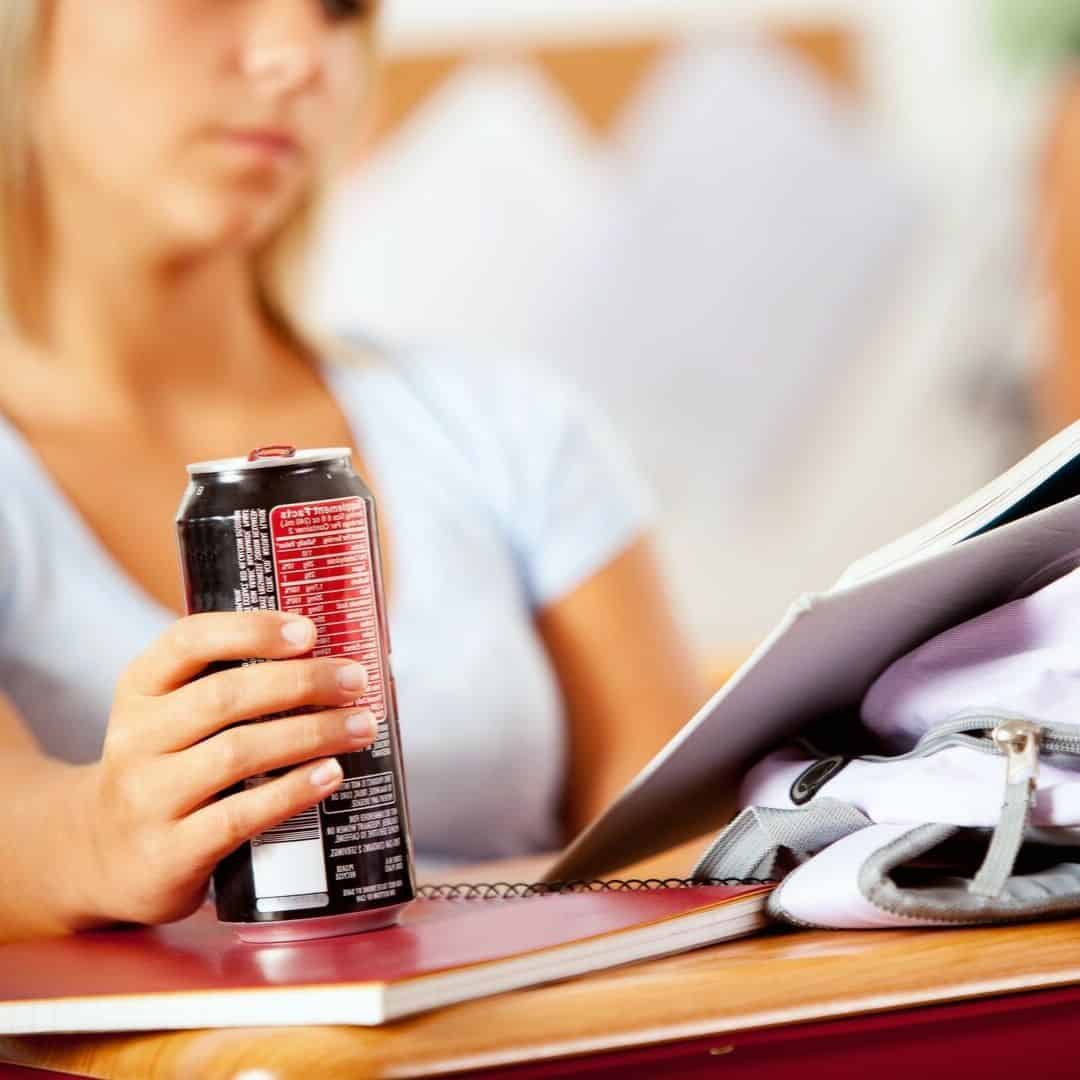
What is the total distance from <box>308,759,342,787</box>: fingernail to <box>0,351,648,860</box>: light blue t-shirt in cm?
41

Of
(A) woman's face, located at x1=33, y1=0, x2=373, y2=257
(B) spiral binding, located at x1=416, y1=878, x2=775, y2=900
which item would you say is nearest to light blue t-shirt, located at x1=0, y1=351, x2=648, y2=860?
(A) woman's face, located at x1=33, y1=0, x2=373, y2=257

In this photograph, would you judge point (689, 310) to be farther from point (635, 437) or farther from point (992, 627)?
point (992, 627)

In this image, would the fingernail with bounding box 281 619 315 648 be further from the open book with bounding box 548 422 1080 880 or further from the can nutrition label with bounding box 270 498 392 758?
the open book with bounding box 548 422 1080 880

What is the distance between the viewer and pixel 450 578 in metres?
1.09

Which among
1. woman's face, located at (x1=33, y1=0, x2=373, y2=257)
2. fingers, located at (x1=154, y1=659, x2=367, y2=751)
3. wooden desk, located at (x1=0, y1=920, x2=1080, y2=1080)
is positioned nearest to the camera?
wooden desk, located at (x1=0, y1=920, x2=1080, y2=1080)

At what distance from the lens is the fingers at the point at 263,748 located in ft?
1.73

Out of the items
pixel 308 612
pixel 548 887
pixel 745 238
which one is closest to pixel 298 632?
pixel 308 612

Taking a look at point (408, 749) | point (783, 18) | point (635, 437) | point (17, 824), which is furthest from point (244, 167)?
point (783, 18)

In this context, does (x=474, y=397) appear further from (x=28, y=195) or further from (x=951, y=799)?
(x=951, y=799)

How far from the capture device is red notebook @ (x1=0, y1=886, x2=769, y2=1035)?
1.46ft

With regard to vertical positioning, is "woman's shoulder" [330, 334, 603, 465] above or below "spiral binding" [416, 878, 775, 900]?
above

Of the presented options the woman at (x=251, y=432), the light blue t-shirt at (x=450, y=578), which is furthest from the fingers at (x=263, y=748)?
the light blue t-shirt at (x=450, y=578)

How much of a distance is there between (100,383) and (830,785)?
2.27ft

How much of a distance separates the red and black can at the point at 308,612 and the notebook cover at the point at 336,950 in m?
0.01
